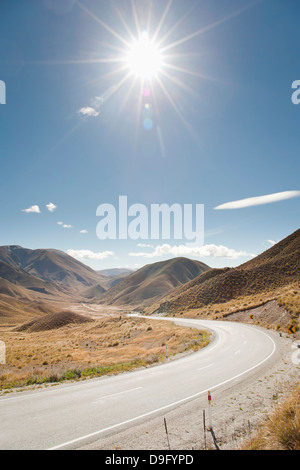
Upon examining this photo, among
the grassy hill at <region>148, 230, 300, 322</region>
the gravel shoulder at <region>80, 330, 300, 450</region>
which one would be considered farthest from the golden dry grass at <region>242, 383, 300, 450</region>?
the grassy hill at <region>148, 230, 300, 322</region>

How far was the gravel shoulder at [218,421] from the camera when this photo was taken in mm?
6602

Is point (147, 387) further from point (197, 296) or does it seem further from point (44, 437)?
point (197, 296)

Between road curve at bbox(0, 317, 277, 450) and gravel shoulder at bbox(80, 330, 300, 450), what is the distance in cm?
46

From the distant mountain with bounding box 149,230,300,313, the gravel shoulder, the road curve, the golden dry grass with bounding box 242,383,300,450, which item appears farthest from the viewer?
the distant mountain with bounding box 149,230,300,313

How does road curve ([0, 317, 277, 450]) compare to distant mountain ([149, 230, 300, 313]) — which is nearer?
road curve ([0, 317, 277, 450])

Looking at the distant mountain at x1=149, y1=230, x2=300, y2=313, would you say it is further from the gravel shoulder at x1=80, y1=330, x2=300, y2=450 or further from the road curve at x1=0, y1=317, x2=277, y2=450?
the gravel shoulder at x1=80, y1=330, x2=300, y2=450

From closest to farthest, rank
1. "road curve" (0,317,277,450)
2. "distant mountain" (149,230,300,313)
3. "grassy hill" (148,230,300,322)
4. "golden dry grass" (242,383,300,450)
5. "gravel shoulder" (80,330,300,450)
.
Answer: "golden dry grass" (242,383,300,450)
"gravel shoulder" (80,330,300,450)
"road curve" (0,317,277,450)
"grassy hill" (148,230,300,322)
"distant mountain" (149,230,300,313)

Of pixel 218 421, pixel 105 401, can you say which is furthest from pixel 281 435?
pixel 105 401

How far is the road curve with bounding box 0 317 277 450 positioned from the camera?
279 inches

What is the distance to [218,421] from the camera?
26.2 feet

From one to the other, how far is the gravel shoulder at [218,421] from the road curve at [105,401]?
0.46m

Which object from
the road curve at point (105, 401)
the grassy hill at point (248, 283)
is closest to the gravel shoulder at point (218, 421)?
the road curve at point (105, 401)

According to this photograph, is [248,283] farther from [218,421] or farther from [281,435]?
[281,435]

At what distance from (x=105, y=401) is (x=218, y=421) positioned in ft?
15.3
